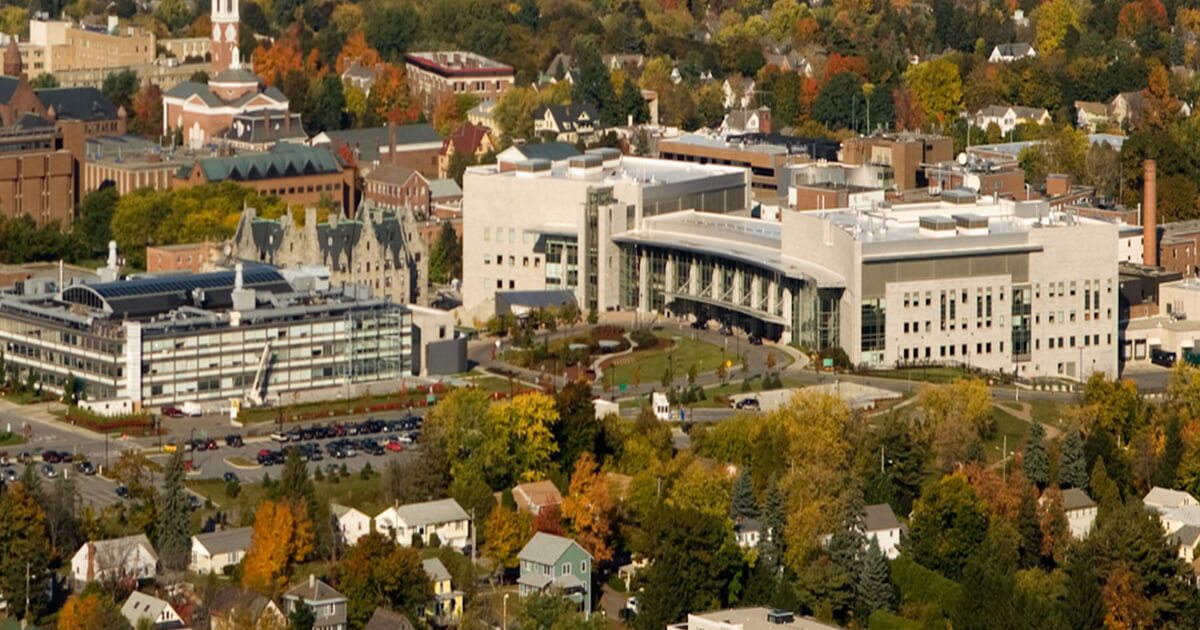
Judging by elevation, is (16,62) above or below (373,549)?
above

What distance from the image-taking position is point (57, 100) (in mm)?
132875

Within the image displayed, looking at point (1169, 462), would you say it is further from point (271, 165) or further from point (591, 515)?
point (271, 165)

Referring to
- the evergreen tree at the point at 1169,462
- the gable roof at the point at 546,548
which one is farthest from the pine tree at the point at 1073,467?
the gable roof at the point at 546,548

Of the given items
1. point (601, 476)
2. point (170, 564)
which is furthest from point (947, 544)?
point (170, 564)

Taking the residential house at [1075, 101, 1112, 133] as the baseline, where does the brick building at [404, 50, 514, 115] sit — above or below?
above

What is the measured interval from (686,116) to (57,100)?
2449 centimetres

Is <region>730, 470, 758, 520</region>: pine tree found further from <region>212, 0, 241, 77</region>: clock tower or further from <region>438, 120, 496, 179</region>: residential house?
<region>212, 0, 241, 77</region>: clock tower

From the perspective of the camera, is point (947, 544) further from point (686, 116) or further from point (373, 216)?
point (686, 116)

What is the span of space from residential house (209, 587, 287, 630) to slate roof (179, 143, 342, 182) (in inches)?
1849

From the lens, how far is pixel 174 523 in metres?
74.6

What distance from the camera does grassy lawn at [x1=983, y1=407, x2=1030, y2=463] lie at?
84.7m

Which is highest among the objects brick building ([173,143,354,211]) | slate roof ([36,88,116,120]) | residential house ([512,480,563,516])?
slate roof ([36,88,116,120])

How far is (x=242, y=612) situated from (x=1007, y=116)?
74.0 m

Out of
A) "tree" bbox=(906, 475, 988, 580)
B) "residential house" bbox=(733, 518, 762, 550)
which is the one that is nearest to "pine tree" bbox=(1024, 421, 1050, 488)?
"tree" bbox=(906, 475, 988, 580)
